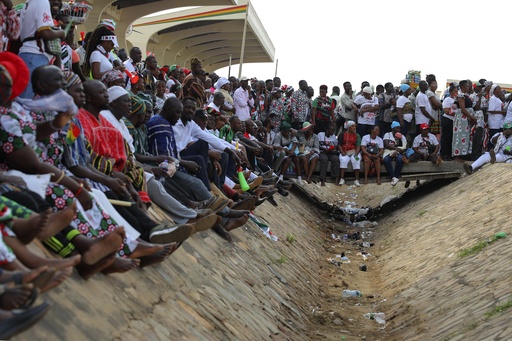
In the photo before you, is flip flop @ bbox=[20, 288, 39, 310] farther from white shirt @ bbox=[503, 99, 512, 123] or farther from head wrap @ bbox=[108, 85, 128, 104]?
white shirt @ bbox=[503, 99, 512, 123]

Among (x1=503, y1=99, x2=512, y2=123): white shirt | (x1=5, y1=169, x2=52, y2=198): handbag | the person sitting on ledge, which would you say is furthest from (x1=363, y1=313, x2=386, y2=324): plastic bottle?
(x1=503, y1=99, x2=512, y2=123): white shirt

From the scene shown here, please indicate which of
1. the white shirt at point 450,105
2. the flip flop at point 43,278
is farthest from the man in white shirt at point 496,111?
the flip flop at point 43,278

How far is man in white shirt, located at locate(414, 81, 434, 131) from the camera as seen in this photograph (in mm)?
17922

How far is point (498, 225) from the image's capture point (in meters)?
12.0

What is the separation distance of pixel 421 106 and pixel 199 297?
1223 cm

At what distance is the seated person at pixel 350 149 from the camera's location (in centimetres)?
1823

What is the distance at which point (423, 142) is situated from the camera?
60.0 ft

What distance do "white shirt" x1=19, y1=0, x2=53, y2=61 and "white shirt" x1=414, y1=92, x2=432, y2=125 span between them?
11.9 meters

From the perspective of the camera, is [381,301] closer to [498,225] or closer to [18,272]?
[498,225]

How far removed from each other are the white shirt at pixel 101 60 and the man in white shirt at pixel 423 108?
32.2ft

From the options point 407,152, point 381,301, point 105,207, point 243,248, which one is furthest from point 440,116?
point 105,207

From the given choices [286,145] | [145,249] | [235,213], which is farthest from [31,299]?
[286,145]

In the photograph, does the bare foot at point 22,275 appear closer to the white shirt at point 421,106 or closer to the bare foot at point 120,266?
the bare foot at point 120,266

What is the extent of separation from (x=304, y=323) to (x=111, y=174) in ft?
11.3
